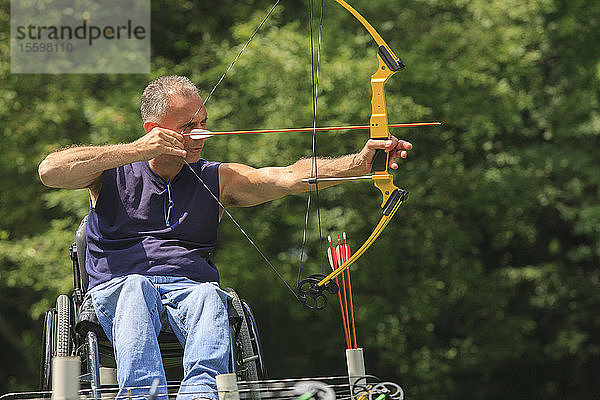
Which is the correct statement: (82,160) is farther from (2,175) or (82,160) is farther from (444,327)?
(444,327)

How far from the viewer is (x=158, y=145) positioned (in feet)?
8.28

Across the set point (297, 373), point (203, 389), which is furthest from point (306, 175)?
point (297, 373)

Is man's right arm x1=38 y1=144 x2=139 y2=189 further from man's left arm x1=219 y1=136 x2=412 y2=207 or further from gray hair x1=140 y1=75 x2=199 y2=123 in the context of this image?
man's left arm x1=219 y1=136 x2=412 y2=207

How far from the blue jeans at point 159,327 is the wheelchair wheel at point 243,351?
0.62 feet

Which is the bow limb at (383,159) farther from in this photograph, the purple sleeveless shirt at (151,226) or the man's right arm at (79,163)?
the man's right arm at (79,163)

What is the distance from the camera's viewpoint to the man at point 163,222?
2.29 meters

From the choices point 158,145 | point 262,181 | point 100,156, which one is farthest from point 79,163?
point 262,181

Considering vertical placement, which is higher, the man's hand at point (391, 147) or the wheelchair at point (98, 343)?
the man's hand at point (391, 147)

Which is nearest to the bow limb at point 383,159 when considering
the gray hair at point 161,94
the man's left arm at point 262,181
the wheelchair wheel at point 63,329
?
the man's left arm at point 262,181

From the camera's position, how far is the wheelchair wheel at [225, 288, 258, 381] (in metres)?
2.65

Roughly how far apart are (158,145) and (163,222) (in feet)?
1.15

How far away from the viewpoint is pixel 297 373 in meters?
8.17

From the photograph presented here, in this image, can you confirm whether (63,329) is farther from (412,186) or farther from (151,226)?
(412,186)

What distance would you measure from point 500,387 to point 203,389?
721 cm
